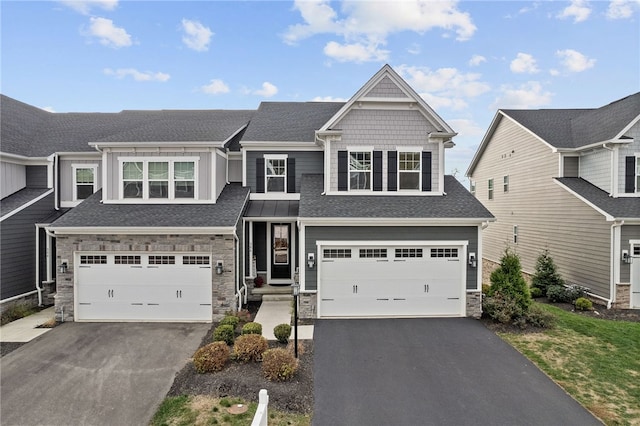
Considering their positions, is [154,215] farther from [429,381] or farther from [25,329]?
[429,381]

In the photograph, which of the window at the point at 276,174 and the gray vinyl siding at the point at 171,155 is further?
the window at the point at 276,174

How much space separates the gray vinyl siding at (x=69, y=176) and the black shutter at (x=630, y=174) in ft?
75.2

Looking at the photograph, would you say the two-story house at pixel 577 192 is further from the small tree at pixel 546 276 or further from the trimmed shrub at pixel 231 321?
the trimmed shrub at pixel 231 321

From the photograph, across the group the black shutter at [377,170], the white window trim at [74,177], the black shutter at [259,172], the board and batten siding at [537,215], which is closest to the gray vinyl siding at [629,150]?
the board and batten siding at [537,215]

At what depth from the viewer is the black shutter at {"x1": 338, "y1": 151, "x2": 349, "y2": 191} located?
40.5 ft

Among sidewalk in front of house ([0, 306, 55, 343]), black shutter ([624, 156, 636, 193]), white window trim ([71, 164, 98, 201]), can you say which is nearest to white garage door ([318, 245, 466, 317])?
black shutter ([624, 156, 636, 193])

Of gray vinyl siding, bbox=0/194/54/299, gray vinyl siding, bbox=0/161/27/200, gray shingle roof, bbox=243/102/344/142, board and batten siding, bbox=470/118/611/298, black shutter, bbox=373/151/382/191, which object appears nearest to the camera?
gray vinyl siding, bbox=0/194/54/299

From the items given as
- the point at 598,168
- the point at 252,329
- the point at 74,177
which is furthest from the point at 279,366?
the point at 598,168

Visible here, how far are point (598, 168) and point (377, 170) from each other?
10495mm

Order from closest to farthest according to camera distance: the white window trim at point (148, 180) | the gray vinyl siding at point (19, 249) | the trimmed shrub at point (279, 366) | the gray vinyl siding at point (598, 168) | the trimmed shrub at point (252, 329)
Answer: the trimmed shrub at point (279, 366) < the trimmed shrub at point (252, 329) < the gray vinyl siding at point (19, 249) < the white window trim at point (148, 180) < the gray vinyl siding at point (598, 168)

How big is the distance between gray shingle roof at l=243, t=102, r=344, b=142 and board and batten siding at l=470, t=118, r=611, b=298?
11059 mm

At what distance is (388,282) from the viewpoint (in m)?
10.9

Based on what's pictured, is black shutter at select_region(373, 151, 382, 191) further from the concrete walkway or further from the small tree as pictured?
the small tree

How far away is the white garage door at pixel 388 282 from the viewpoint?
10914 mm
